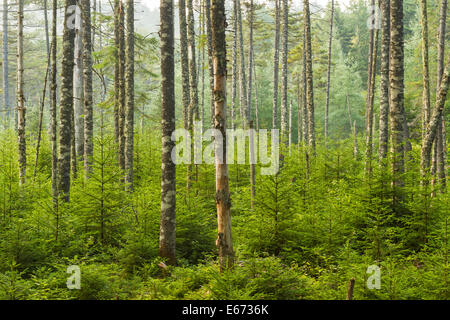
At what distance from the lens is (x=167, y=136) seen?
7309mm

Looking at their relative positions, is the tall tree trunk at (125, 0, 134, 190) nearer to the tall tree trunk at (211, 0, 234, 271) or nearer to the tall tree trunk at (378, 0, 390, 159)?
the tall tree trunk at (211, 0, 234, 271)

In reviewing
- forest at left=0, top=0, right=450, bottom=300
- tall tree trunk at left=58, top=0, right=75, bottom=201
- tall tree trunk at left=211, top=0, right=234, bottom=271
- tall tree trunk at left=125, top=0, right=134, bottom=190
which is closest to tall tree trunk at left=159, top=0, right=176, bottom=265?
forest at left=0, top=0, right=450, bottom=300

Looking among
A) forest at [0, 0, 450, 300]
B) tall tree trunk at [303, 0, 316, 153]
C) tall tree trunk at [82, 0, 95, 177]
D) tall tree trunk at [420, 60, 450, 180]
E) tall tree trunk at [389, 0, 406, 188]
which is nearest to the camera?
forest at [0, 0, 450, 300]

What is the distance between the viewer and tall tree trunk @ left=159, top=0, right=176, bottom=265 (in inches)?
289

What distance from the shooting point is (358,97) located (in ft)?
142

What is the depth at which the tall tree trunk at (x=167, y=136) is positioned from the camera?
7336 mm

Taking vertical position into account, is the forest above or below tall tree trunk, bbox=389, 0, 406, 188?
below

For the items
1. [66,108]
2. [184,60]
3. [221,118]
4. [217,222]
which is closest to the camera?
[221,118]

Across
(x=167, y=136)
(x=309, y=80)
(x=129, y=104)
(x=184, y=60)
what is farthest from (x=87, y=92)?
(x=309, y=80)

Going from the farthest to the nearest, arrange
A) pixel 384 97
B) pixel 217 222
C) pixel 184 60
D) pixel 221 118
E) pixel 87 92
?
pixel 184 60 → pixel 87 92 → pixel 384 97 → pixel 217 222 → pixel 221 118

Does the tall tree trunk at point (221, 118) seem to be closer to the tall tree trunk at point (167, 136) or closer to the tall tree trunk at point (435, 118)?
the tall tree trunk at point (167, 136)

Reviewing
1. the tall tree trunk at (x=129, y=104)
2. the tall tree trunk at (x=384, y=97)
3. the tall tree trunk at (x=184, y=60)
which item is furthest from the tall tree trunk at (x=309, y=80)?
the tall tree trunk at (x=129, y=104)

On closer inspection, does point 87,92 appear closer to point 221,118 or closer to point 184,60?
point 184,60
